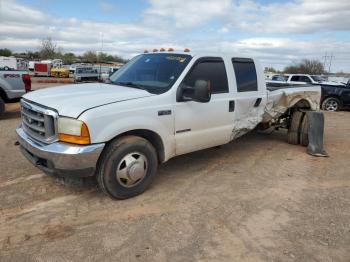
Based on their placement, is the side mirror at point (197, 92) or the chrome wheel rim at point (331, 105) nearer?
the side mirror at point (197, 92)

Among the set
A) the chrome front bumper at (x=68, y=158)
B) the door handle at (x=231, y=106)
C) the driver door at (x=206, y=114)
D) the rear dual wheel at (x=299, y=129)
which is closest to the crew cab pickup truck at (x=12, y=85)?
the chrome front bumper at (x=68, y=158)

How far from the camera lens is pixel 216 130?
5.22 meters

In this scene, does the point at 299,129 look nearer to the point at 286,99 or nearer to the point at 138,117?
the point at 286,99

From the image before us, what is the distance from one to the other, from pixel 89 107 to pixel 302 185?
3.23m

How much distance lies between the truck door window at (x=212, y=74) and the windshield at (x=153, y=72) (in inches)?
6.7

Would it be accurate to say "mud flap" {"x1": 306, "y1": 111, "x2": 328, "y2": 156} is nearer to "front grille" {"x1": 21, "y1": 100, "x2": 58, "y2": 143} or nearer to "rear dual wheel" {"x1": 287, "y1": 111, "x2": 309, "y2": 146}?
"rear dual wheel" {"x1": 287, "y1": 111, "x2": 309, "y2": 146}

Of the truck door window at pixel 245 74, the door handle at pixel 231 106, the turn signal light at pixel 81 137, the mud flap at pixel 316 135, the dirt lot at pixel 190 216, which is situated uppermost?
the truck door window at pixel 245 74

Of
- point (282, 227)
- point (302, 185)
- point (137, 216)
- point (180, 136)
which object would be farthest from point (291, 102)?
point (137, 216)

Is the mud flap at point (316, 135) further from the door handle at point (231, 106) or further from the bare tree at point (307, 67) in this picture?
the bare tree at point (307, 67)

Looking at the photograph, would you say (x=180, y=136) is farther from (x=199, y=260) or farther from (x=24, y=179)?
(x=24, y=179)

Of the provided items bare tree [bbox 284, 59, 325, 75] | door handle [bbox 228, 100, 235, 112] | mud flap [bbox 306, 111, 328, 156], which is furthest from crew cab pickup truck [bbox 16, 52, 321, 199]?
bare tree [bbox 284, 59, 325, 75]

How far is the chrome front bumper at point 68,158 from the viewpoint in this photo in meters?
3.70

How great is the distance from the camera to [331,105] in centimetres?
1485

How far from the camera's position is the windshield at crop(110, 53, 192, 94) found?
465 centimetres
